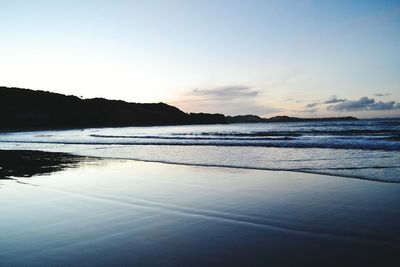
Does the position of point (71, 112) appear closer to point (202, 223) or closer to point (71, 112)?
point (71, 112)

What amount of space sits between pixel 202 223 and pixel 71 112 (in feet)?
397

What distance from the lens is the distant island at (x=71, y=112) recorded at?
9606 cm

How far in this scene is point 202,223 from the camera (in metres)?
4.39

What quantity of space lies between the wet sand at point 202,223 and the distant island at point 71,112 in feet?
296

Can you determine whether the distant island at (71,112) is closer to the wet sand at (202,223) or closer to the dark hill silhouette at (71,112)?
the dark hill silhouette at (71,112)

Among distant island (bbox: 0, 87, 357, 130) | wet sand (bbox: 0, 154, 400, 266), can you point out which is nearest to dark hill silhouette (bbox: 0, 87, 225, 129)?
distant island (bbox: 0, 87, 357, 130)

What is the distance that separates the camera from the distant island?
9606 cm

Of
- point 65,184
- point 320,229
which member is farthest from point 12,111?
point 320,229

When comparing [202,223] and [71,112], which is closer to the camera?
[202,223]

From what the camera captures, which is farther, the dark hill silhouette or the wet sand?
the dark hill silhouette

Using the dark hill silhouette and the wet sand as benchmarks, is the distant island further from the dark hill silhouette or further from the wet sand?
the wet sand

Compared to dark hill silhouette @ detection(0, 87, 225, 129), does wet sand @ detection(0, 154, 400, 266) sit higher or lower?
lower

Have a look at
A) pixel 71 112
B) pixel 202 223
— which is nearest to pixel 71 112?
pixel 71 112

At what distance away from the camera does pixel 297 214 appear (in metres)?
4.71
